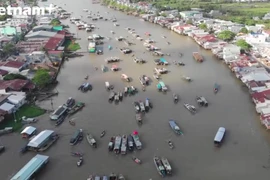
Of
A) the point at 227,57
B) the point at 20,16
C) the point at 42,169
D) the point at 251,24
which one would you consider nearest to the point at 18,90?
the point at 42,169

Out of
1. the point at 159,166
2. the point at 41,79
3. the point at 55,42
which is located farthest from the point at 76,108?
the point at 55,42

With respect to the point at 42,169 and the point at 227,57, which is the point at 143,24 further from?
the point at 42,169

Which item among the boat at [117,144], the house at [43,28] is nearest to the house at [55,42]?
the house at [43,28]

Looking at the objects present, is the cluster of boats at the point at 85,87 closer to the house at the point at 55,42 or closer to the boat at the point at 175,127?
the boat at the point at 175,127

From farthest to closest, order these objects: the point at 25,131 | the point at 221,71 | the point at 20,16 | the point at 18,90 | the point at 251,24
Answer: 1. the point at 20,16
2. the point at 251,24
3. the point at 221,71
4. the point at 18,90
5. the point at 25,131

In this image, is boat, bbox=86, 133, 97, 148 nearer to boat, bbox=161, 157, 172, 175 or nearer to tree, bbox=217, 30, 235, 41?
boat, bbox=161, 157, 172, 175

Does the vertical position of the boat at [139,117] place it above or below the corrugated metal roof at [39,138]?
above
